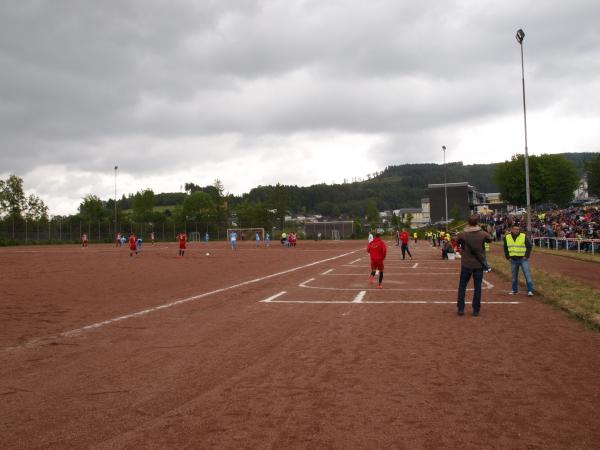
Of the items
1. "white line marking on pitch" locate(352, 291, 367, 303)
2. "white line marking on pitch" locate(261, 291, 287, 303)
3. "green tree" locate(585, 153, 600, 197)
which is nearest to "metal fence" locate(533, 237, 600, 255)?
"white line marking on pitch" locate(352, 291, 367, 303)

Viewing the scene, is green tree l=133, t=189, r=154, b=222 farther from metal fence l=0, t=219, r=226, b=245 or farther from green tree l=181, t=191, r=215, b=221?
metal fence l=0, t=219, r=226, b=245

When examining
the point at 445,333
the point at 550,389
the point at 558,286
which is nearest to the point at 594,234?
the point at 558,286

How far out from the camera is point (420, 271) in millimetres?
20344

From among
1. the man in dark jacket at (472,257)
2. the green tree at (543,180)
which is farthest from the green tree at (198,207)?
the man in dark jacket at (472,257)

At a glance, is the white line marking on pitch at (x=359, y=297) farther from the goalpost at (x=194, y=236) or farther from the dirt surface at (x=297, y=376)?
the goalpost at (x=194, y=236)

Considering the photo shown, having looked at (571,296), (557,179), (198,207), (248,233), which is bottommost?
(571,296)

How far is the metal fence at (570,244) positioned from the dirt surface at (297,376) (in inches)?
770

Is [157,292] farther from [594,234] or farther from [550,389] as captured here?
[594,234]

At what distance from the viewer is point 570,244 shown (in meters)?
31.5

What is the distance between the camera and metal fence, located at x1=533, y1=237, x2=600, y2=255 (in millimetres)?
27306

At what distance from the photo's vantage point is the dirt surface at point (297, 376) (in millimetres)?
4023

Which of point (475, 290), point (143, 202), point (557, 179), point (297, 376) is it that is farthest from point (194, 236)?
point (297, 376)

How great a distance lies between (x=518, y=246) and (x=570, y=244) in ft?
73.4

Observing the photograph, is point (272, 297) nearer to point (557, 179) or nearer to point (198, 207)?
point (557, 179)
